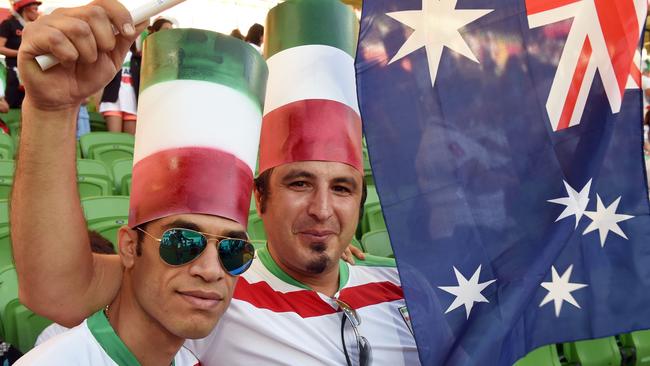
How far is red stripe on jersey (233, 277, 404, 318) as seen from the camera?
79.8 inches

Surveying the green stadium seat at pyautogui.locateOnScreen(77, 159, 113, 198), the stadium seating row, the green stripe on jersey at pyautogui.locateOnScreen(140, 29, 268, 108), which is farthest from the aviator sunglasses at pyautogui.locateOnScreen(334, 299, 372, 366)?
the green stadium seat at pyautogui.locateOnScreen(77, 159, 113, 198)

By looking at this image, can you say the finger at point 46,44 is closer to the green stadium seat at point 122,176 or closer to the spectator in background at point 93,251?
the spectator in background at point 93,251

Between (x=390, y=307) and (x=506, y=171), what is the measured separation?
2.24 ft

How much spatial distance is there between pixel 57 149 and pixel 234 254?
0.48m

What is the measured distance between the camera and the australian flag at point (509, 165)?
1.92 metres

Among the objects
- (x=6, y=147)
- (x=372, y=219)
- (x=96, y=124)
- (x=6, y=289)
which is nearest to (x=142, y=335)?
(x=6, y=289)

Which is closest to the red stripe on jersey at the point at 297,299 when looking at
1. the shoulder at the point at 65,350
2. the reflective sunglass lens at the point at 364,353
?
the reflective sunglass lens at the point at 364,353

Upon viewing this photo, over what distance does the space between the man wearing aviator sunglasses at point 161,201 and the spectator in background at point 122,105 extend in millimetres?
5061

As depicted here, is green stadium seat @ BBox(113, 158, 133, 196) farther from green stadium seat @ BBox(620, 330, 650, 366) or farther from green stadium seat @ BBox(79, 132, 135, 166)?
green stadium seat @ BBox(620, 330, 650, 366)

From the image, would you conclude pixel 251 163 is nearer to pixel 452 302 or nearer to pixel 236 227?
pixel 236 227

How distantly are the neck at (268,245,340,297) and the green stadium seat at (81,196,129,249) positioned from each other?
5.14ft

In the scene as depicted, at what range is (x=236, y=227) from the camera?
1.54 meters

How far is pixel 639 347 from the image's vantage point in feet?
13.9

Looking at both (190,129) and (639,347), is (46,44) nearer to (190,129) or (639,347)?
(190,129)
